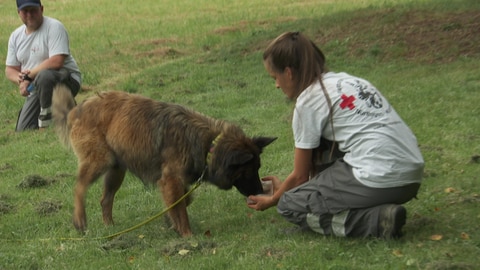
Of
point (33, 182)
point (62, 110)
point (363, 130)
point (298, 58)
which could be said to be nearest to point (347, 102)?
point (363, 130)

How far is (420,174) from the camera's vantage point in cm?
479

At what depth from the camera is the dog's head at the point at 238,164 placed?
559 centimetres

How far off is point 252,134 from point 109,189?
2.99 meters

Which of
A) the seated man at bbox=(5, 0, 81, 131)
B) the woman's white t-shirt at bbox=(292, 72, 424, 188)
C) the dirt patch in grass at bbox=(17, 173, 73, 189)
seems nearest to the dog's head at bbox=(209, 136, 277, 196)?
the woman's white t-shirt at bbox=(292, 72, 424, 188)

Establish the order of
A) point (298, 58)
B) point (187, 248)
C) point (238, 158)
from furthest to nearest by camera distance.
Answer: point (238, 158) → point (187, 248) → point (298, 58)

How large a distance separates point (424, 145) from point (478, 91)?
2.78m

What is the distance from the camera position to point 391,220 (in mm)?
4633

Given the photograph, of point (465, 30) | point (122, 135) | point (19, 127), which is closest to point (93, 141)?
point (122, 135)

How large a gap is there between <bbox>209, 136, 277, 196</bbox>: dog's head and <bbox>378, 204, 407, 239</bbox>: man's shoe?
1349 mm

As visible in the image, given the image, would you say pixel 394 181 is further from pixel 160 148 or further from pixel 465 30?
pixel 465 30

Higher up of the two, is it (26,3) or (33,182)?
(26,3)

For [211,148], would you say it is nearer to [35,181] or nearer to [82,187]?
[82,187]

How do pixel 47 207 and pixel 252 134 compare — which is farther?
pixel 252 134

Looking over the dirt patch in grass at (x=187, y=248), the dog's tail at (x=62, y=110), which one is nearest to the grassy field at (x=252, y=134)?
the dirt patch in grass at (x=187, y=248)
